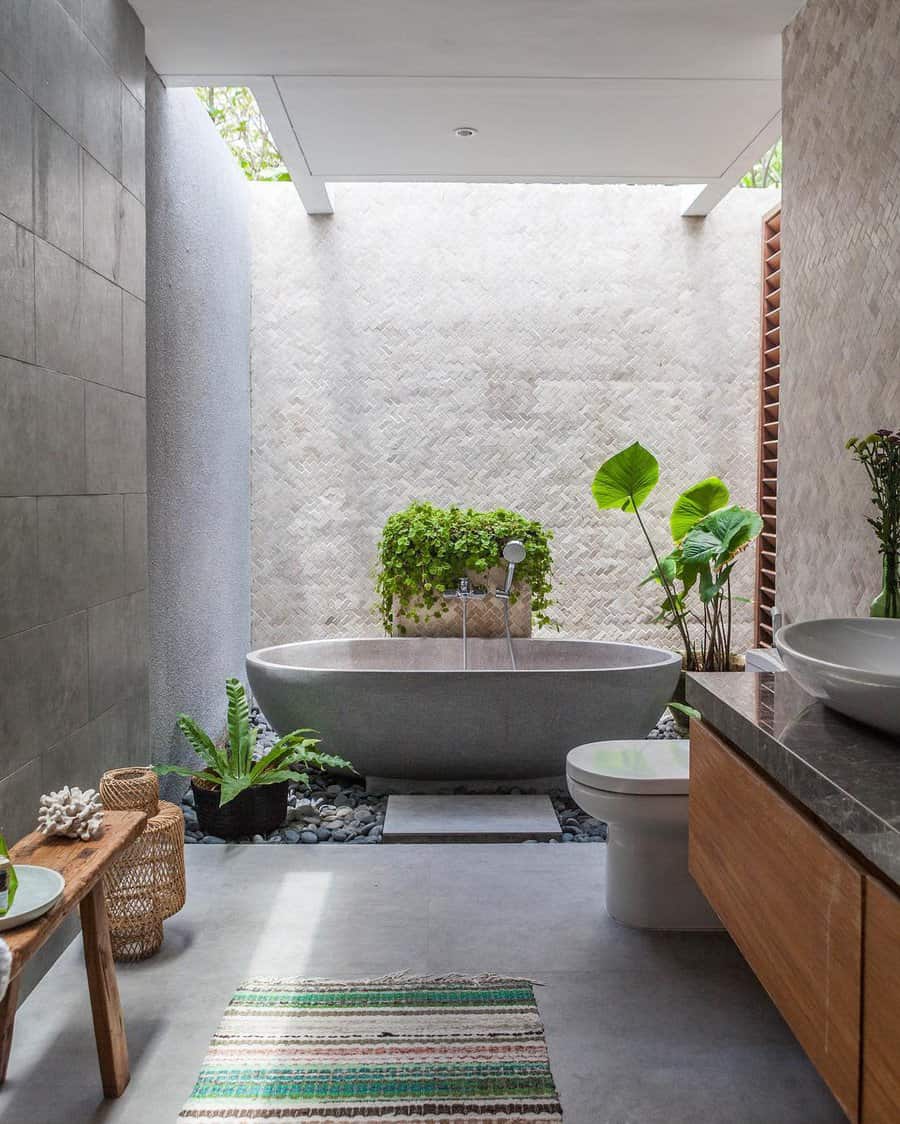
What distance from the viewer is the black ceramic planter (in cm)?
401

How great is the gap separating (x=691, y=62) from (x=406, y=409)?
2.71 metres

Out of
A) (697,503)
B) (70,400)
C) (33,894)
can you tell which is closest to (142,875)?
(33,894)

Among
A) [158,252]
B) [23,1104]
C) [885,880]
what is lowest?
[23,1104]

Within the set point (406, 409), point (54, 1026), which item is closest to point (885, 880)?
point (54, 1026)

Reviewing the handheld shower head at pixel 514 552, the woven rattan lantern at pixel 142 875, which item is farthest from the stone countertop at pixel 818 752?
the handheld shower head at pixel 514 552

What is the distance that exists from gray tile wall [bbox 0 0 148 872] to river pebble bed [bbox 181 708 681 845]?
705 mm

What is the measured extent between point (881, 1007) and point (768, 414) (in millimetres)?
5145

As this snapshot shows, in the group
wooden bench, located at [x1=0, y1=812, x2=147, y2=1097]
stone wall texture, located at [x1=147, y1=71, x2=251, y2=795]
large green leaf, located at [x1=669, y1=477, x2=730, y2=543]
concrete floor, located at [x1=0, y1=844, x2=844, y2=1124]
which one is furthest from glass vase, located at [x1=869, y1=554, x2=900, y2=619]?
large green leaf, located at [x1=669, y1=477, x2=730, y2=543]

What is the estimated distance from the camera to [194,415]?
489 centimetres

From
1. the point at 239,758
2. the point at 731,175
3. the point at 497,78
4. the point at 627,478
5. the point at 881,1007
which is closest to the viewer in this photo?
the point at 881,1007

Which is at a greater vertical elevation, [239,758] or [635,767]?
[635,767]

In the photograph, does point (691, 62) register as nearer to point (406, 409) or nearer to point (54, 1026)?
point (406, 409)

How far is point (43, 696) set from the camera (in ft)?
9.08

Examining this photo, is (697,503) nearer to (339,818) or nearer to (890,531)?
(339,818)
